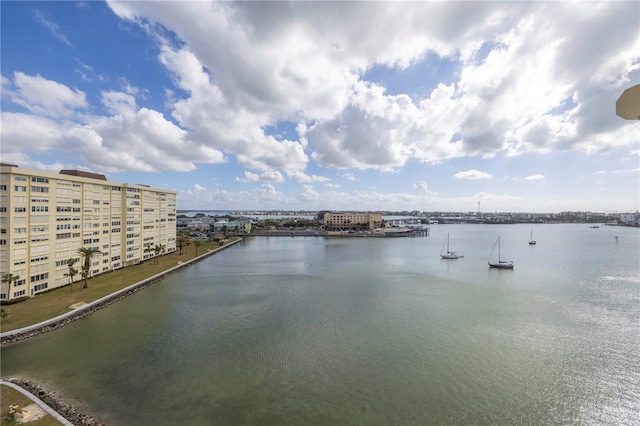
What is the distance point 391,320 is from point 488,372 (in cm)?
665

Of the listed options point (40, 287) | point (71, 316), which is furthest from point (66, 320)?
point (40, 287)

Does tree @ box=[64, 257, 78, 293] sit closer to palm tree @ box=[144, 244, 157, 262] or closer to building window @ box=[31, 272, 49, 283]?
building window @ box=[31, 272, 49, 283]

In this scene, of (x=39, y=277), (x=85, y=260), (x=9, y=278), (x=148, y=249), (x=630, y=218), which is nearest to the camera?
(x=9, y=278)

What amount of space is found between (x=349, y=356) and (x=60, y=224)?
2396cm

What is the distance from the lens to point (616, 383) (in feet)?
39.5

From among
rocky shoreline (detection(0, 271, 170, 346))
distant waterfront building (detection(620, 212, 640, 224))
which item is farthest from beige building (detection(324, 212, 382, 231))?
distant waterfront building (detection(620, 212, 640, 224))

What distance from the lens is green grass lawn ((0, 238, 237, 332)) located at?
16.7m

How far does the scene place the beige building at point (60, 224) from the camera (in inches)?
755

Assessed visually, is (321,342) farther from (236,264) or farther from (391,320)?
(236,264)

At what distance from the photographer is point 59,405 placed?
10125mm

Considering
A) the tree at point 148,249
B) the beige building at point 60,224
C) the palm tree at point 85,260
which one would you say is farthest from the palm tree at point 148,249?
the palm tree at point 85,260

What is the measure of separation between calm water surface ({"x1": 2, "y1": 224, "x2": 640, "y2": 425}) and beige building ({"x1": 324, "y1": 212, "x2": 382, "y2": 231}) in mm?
71540

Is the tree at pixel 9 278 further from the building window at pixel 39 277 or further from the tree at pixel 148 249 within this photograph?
the tree at pixel 148 249

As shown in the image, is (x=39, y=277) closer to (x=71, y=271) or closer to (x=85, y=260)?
(x=71, y=271)
